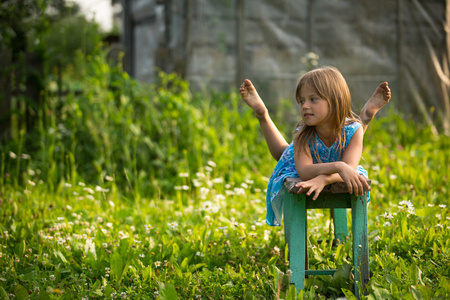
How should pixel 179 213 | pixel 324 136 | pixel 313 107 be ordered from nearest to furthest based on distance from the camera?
pixel 313 107 → pixel 324 136 → pixel 179 213

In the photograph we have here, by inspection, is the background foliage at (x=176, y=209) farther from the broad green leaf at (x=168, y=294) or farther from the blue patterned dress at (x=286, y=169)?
the blue patterned dress at (x=286, y=169)

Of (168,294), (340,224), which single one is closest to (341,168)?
(340,224)

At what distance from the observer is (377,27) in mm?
6613

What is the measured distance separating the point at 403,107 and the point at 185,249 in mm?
5082

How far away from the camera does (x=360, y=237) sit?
2.16 metres

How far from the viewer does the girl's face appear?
87.3 inches

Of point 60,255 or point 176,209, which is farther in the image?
point 176,209

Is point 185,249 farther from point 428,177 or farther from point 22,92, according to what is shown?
point 22,92

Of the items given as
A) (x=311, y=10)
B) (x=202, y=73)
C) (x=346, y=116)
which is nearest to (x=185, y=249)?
(x=346, y=116)

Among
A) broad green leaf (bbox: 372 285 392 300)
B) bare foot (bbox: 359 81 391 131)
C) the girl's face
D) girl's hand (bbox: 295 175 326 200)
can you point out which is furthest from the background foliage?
the girl's face

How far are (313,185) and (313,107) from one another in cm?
38

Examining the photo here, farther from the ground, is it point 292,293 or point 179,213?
point 179,213

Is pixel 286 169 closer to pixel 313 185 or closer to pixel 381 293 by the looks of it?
pixel 313 185

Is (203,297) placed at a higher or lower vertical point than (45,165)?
lower
